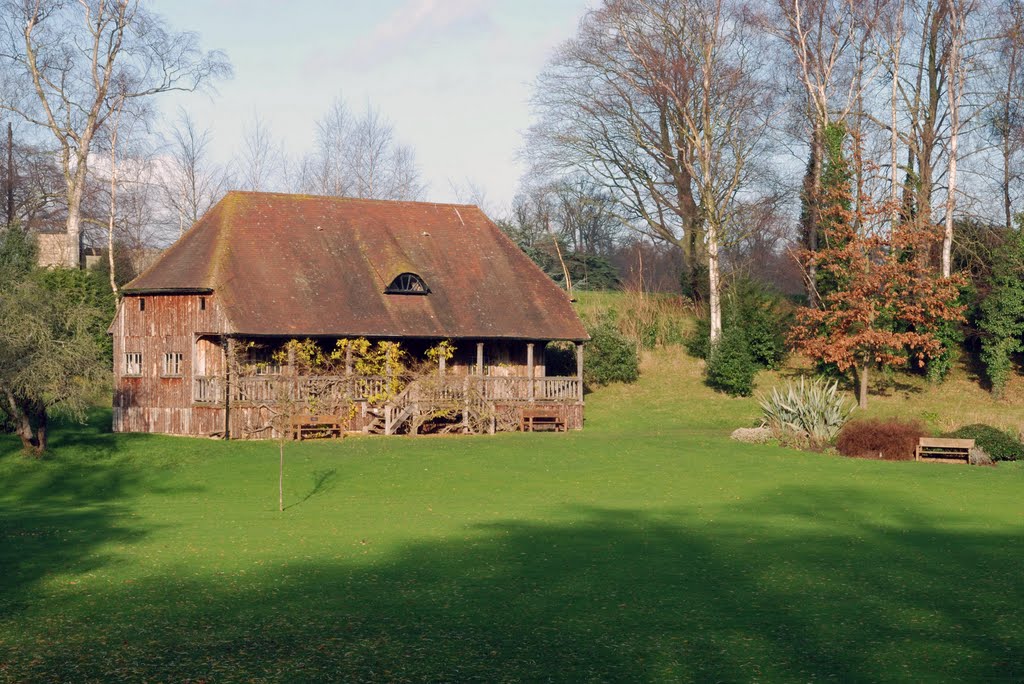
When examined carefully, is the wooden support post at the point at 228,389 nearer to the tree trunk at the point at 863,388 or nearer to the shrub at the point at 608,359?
the shrub at the point at 608,359

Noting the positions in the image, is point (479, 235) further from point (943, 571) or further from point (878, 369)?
point (943, 571)

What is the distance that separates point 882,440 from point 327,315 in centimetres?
1810

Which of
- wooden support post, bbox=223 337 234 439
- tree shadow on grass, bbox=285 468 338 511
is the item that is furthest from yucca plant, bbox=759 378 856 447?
wooden support post, bbox=223 337 234 439

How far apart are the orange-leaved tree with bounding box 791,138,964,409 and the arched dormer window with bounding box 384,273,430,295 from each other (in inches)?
594

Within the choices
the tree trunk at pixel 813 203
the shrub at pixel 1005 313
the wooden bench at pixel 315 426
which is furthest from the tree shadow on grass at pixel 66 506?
the shrub at pixel 1005 313

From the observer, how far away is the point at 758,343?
49.8 meters

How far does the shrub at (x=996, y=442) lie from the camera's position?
3416 centimetres

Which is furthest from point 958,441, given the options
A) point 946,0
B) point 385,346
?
point 946,0

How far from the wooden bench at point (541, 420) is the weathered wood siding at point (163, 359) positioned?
1051 cm

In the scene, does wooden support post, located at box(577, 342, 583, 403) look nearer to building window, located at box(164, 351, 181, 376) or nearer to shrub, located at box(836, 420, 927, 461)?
shrub, located at box(836, 420, 927, 461)

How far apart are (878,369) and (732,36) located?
15.5 m

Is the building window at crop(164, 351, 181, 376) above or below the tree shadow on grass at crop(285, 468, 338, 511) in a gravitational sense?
above

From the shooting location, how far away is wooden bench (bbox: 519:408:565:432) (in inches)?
1612

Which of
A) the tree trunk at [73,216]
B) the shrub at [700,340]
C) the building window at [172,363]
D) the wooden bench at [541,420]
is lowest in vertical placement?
the wooden bench at [541,420]
